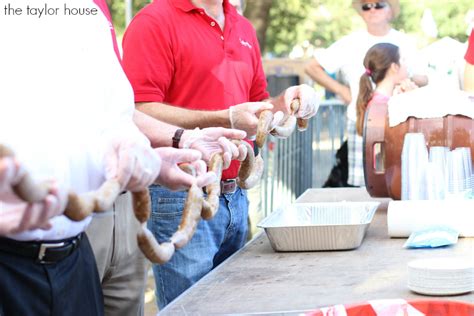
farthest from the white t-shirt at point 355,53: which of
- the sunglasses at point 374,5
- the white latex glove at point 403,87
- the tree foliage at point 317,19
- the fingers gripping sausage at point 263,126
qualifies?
the tree foliage at point 317,19

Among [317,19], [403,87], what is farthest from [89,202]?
[317,19]

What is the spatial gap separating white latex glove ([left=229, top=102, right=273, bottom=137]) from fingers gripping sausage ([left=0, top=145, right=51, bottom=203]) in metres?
1.48

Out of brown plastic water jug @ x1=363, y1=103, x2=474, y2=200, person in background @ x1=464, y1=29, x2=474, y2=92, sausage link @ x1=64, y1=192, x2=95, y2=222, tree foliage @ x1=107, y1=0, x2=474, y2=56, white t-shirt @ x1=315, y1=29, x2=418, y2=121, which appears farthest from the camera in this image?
tree foliage @ x1=107, y1=0, x2=474, y2=56

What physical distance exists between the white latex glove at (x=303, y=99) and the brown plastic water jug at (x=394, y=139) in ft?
1.72

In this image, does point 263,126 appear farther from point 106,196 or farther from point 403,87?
point 403,87

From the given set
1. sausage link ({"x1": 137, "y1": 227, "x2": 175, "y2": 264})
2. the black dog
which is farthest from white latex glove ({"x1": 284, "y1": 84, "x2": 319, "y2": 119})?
the black dog

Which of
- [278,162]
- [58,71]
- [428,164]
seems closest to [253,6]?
[278,162]

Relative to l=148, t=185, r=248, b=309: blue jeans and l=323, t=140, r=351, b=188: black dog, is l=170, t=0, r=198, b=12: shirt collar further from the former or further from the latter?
l=323, t=140, r=351, b=188: black dog

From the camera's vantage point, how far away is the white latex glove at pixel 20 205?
3.91 ft

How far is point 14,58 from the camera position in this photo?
76.5 inches

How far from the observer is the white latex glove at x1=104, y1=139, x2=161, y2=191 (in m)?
1.53

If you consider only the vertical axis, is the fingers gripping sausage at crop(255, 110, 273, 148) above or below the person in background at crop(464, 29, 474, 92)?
below

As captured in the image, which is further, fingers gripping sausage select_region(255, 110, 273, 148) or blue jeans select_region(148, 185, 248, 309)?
blue jeans select_region(148, 185, 248, 309)

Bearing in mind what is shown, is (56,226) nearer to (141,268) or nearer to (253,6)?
(141,268)
